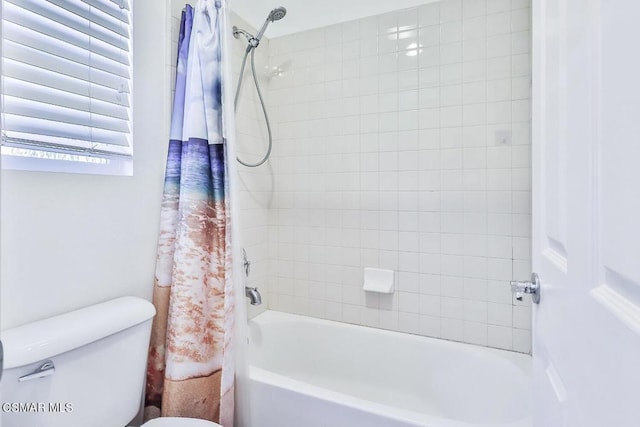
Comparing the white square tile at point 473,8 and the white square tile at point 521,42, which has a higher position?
the white square tile at point 473,8

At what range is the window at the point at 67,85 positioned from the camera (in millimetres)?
934

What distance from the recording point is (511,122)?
1.63 m

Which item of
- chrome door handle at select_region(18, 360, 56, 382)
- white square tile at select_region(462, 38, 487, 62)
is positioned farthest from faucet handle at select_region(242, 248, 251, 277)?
white square tile at select_region(462, 38, 487, 62)

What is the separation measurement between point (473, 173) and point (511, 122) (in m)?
0.29

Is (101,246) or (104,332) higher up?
(101,246)

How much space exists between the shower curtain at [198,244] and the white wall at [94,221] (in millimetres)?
60

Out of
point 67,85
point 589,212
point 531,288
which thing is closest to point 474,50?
point 531,288

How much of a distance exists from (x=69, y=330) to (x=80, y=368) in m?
0.11

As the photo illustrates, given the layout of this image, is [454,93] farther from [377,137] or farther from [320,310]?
[320,310]

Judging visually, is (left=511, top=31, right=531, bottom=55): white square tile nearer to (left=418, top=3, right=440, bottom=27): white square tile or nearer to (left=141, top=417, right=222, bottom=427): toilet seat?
(left=418, top=3, right=440, bottom=27): white square tile

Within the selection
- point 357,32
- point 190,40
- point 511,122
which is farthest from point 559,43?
point 357,32

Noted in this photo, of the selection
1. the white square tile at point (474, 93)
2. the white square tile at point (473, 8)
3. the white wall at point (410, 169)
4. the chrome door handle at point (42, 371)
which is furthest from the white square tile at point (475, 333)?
the chrome door handle at point (42, 371)

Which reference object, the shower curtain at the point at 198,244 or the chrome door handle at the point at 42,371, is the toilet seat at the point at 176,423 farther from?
the chrome door handle at the point at 42,371

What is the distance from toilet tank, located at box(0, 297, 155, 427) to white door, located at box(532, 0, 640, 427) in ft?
3.74
